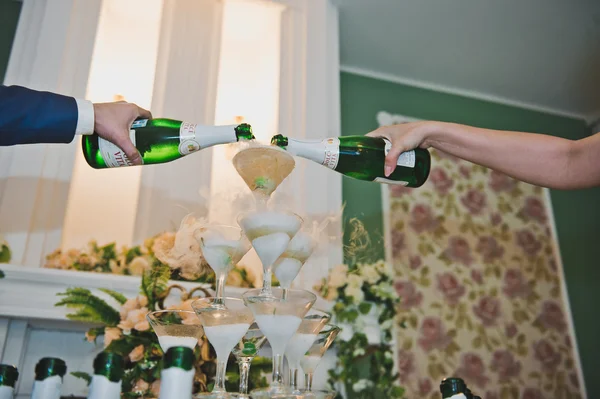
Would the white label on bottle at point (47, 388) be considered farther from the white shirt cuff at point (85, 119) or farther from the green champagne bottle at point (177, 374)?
the white shirt cuff at point (85, 119)

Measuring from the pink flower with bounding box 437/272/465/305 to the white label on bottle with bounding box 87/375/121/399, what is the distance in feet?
5.93

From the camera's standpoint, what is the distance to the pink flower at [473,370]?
2176 millimetres

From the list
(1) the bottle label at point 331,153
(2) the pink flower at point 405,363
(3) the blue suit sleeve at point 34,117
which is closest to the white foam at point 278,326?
(1) the bottle label at point 331,153

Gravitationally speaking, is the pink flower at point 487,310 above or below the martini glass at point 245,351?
above

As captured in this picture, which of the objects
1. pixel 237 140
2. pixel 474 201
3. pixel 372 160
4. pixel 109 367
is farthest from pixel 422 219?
pixel 109 367

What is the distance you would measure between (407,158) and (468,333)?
1383 mm

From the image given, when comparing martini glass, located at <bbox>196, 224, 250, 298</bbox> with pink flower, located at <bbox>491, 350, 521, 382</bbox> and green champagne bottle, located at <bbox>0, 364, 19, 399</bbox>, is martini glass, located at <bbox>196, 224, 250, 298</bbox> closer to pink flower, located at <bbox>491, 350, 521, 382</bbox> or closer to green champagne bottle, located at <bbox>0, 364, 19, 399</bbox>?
green champagne bottle, located at <bbox>0, 364, 19, 399</bbox>

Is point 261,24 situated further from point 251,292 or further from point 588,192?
point 588,192

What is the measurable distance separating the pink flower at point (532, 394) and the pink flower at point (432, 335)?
0.40 m

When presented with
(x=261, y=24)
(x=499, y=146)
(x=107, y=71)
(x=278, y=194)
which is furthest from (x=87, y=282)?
(x=261, y=24)

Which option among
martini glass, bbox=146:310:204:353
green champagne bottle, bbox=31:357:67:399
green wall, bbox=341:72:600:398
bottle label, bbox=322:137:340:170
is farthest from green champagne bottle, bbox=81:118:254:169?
green wall, bbox=341:72:600:398

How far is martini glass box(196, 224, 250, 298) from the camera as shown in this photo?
0.95 metres

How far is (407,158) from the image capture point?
113 cm

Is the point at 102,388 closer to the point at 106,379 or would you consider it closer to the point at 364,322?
the point at 106,379
